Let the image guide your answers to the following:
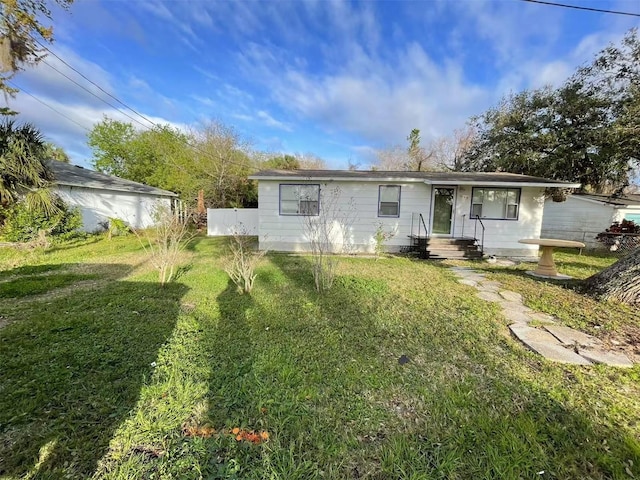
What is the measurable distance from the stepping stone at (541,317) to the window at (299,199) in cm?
Result: 664

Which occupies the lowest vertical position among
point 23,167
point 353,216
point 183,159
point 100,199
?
point 353,216

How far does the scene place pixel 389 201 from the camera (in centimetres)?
965

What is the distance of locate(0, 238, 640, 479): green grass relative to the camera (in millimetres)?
1740

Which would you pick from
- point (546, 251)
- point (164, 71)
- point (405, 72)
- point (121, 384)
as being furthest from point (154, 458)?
point (405, 72)

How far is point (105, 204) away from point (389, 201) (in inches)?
491

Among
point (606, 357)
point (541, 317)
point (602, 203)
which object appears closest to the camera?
point (606, 357)

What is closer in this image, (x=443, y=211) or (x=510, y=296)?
(x=510, y=296)

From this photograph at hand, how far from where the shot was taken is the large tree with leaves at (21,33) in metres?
6.94

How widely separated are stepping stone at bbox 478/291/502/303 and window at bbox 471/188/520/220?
17.4ft

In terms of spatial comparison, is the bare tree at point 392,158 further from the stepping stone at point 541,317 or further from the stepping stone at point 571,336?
the stepping stone at point 571,336

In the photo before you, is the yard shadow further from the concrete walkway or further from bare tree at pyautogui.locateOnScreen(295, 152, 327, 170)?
bare tree at pyautogui.locateOnScreen(295, 152, 327, 170)

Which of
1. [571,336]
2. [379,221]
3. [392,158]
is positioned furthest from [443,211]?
[392,158]

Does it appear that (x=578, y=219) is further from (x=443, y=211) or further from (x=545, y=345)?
(x=545, y=345)

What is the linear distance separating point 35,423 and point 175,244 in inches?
144
